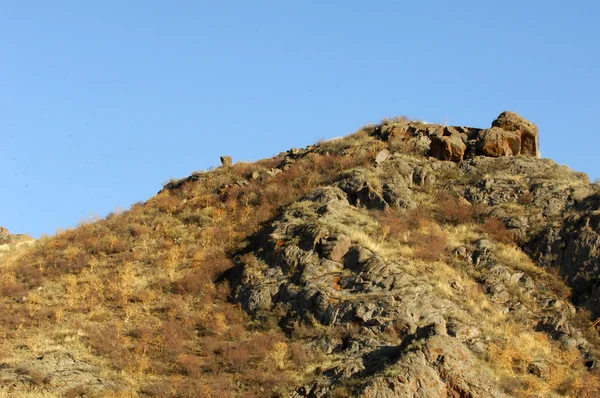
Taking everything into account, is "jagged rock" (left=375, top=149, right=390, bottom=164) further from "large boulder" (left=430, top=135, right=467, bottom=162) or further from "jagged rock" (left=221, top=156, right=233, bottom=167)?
"jagged rock" (left=221, top=156, right=233, bottom=167)

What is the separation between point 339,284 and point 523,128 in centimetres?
1714

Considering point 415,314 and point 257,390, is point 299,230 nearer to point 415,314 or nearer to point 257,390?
point 415,314

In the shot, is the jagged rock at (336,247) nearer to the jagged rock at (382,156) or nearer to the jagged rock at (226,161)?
the jagged rock at (382,156)

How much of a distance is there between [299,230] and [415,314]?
6995mm

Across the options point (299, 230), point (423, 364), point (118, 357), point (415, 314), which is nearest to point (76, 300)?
point (118, 357)

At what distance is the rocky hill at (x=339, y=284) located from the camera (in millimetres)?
19578

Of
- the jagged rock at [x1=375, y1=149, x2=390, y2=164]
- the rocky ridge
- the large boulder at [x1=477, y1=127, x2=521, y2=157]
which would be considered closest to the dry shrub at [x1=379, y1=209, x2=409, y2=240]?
the rocky ridge

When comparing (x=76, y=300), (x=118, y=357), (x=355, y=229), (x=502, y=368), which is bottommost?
(x=502, y=368)

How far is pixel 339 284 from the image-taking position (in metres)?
24.0

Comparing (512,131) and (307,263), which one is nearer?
(307,263)

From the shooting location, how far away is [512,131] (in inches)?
1430

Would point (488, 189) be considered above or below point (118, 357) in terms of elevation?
above

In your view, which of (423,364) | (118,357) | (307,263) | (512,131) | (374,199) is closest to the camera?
(423,364)

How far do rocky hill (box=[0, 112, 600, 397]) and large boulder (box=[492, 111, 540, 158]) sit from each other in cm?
8
